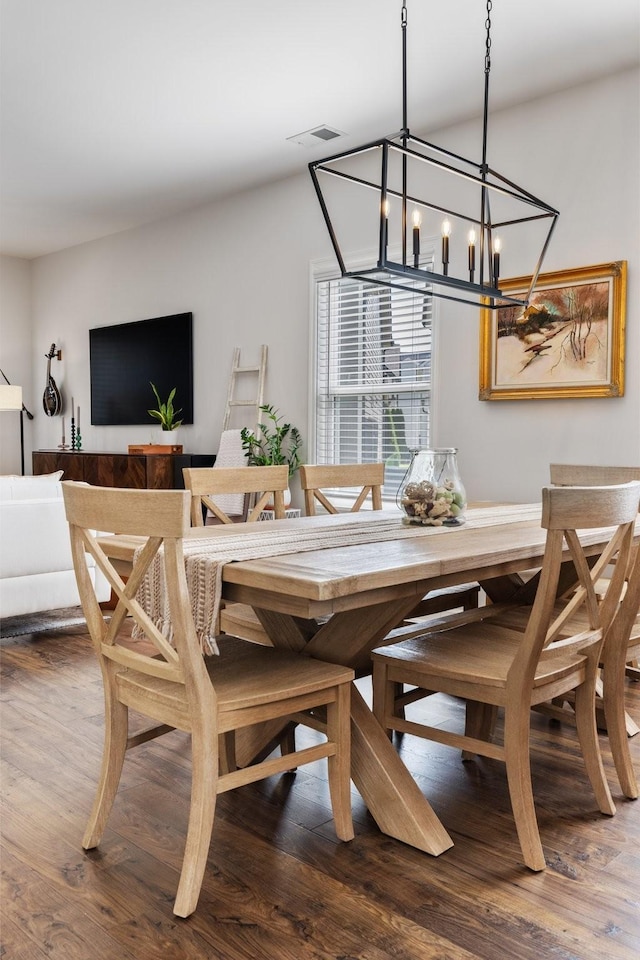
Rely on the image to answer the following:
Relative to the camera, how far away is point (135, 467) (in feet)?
18.8

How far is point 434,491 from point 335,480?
0.90 metres

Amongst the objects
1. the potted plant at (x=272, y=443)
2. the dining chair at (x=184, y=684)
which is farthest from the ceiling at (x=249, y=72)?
the dining chair at (x=184, y=684)

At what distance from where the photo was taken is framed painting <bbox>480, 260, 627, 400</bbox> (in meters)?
3.75

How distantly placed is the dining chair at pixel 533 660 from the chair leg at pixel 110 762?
64 cm

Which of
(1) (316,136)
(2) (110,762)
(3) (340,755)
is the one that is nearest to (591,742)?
(3) (340,755)

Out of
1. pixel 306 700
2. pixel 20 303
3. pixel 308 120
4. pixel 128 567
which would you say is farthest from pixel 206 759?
pixel 20 303

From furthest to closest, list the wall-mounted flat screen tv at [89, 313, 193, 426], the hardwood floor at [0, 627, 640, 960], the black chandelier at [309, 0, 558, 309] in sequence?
the wall-mounted flat screen tv at [89, 313, 193, 426], the black chandelier at [309, 0, 558, 309], the hardwood floor at [0, 627, 640, 960]

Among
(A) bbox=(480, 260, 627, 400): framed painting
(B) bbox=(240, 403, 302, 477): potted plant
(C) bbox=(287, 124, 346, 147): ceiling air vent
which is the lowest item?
(B) bbox=(240, 403, 302, 477): potted plant

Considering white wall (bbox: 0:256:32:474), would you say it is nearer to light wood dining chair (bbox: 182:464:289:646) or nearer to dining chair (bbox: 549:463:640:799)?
light wood dining chair (bbox: 182:464:289:646)

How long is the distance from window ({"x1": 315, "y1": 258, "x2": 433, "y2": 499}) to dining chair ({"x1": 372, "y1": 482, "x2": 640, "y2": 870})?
2.68 meters

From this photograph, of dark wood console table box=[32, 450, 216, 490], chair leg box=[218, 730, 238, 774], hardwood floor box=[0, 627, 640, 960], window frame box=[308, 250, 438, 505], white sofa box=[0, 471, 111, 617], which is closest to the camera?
hardwood floor box=[0, 627, 640, 960]

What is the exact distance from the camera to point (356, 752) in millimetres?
1981

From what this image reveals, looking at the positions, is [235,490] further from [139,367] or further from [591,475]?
[139,367]

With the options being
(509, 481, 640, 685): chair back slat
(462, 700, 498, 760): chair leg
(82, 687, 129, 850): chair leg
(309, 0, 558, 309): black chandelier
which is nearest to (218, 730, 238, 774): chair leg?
(82, 687, 129, 850): chair leg
